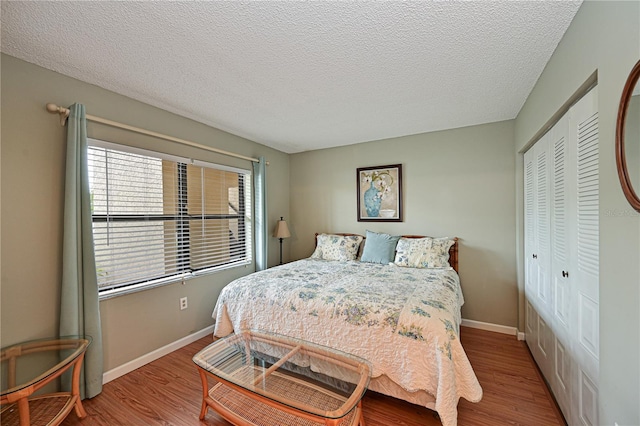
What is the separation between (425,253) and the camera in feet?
10.2

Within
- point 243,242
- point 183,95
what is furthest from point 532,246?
point 183,95

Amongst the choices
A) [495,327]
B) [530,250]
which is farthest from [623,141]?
[495,327]

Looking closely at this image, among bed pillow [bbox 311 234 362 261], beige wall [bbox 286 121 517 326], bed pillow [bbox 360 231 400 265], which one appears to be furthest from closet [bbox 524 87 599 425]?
bed pillow [bbox 311 234 362 261]

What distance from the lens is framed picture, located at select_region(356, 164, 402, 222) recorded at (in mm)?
3615

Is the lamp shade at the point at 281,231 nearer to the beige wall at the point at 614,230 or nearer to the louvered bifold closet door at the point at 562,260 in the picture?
the louvered bifold closet door at the point at 562,260

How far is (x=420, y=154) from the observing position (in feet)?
11.5

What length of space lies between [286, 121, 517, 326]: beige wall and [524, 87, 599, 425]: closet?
67 centimetres

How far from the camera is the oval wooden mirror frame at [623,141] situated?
35.7 inches

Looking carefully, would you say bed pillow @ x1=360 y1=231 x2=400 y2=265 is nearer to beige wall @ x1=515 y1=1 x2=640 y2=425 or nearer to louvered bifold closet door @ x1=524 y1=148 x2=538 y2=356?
louvered bifold closet door @ x1=524 y1=148 x2=538 y2=356

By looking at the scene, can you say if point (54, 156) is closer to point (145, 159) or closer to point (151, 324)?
point (145, 159)

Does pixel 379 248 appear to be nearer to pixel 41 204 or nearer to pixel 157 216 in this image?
pixel 157 216

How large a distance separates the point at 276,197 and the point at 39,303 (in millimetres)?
2825

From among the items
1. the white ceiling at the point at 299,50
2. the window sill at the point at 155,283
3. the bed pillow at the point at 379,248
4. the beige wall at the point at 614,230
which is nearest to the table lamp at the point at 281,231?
the window sill at the point at 155,283

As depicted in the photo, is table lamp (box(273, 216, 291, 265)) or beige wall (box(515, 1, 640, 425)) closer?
beige wall (box(515, 1, 640, 425))
